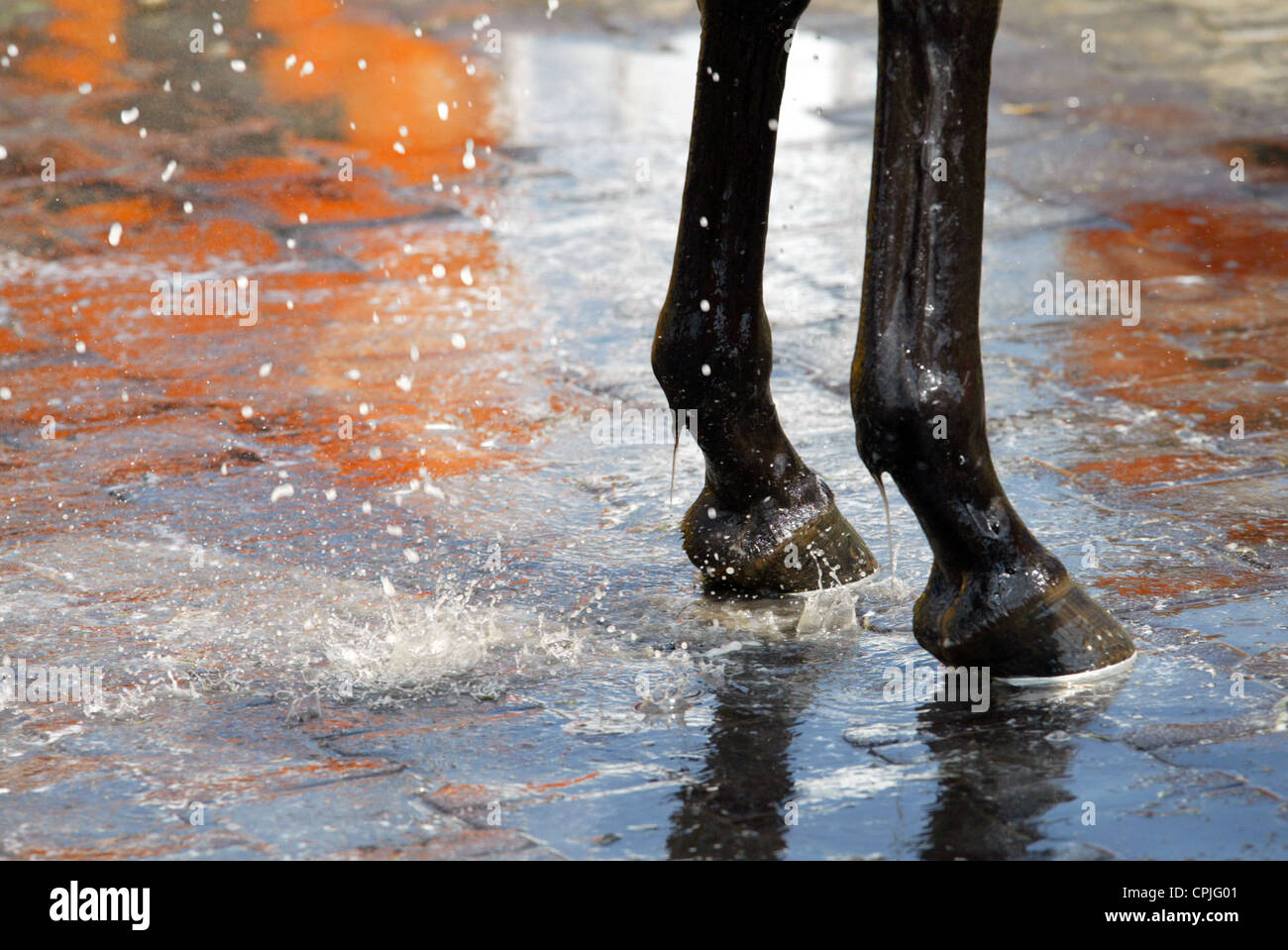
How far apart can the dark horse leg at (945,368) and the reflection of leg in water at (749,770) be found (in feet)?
0.79

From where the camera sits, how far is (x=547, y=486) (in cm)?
398

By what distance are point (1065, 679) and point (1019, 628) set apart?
11 centimetres

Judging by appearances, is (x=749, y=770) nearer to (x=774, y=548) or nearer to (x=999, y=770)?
(x=999, y=770)

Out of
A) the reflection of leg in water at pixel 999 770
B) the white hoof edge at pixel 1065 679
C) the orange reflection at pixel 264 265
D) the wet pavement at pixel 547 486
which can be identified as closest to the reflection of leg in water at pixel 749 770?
the wet pavement at pixel 547 486

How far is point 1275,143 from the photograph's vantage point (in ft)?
23.0

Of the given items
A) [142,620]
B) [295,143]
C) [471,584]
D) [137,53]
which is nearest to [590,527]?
[471,584]

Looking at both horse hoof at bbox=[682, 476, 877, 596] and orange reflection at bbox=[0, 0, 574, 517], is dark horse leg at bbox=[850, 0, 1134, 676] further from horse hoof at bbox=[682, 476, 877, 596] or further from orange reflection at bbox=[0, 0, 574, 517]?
orange reflection at bbox=[0, 0, 574, 517]

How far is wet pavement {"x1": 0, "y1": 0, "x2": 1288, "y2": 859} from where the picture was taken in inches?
102

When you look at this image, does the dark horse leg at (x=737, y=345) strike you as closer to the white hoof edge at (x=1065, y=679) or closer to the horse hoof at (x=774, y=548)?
the horse hoof at (x=774, y=548)

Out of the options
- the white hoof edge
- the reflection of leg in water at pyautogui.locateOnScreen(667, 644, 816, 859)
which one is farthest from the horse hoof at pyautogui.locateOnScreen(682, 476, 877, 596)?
the white hoof edge

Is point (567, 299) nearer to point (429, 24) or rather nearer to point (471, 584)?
point (471, 584)

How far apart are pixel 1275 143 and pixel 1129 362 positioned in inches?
107

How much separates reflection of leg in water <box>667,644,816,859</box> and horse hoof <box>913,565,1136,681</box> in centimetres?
24

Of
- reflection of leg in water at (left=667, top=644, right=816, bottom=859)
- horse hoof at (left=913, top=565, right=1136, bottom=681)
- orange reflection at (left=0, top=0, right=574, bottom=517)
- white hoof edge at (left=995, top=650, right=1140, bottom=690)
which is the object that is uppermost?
orange reflection at (left=0, top=0, right=574, bottom=517)
